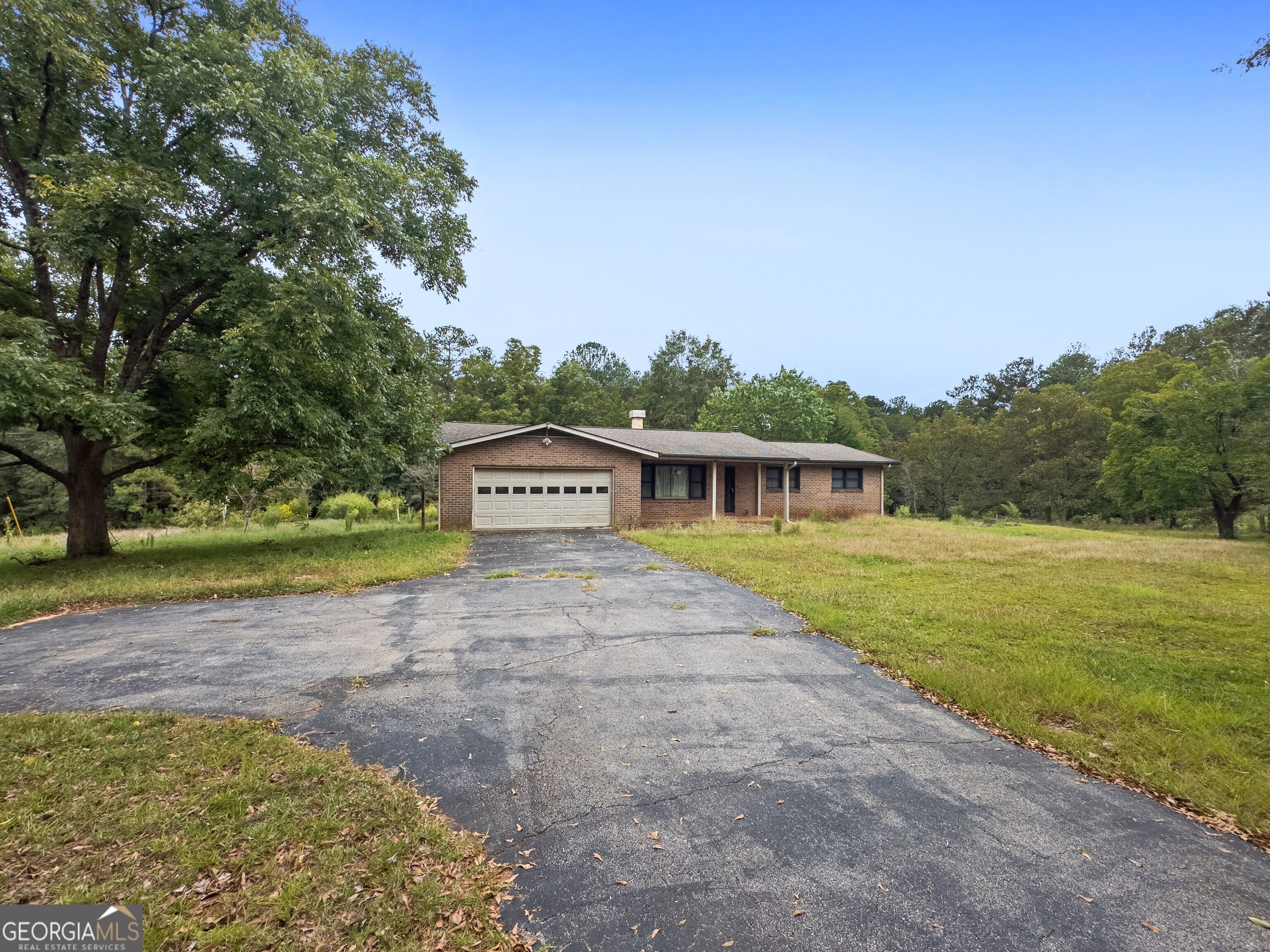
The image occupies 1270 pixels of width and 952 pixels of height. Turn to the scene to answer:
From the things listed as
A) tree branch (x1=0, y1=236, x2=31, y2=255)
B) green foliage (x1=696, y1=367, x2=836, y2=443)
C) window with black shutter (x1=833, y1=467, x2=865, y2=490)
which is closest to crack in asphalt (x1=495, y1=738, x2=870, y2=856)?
tree branch (x1=0, y1=236, x2=31, y2=255)

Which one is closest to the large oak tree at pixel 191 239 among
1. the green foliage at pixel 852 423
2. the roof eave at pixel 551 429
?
the roof eave at pixel 551 429

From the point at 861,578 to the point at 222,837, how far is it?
897 cm

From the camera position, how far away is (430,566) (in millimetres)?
10164

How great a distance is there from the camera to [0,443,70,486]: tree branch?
10.1 metres

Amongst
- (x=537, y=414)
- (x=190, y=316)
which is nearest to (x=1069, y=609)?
(x=190, y=316)

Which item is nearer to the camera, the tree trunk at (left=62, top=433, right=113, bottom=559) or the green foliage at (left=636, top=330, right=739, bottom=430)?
the tree trunk at (left=62, top=433, right=113, bottom=559)

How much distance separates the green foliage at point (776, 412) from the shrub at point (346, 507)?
78.7 ft

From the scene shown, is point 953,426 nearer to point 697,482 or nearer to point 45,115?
point 697,482

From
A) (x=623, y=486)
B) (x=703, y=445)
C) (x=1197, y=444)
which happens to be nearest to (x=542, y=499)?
(x=623, y=486)

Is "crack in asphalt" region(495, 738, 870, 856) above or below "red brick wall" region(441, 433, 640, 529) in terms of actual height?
below

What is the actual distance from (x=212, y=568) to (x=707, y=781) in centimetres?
1047

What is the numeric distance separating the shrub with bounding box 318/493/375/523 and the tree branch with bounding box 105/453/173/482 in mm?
9378

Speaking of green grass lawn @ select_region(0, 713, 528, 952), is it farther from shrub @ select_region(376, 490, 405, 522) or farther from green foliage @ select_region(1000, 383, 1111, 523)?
green foliage @ select_region(1000, 383, 1111, 523)

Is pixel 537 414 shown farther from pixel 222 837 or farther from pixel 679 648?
pixel 222 837
